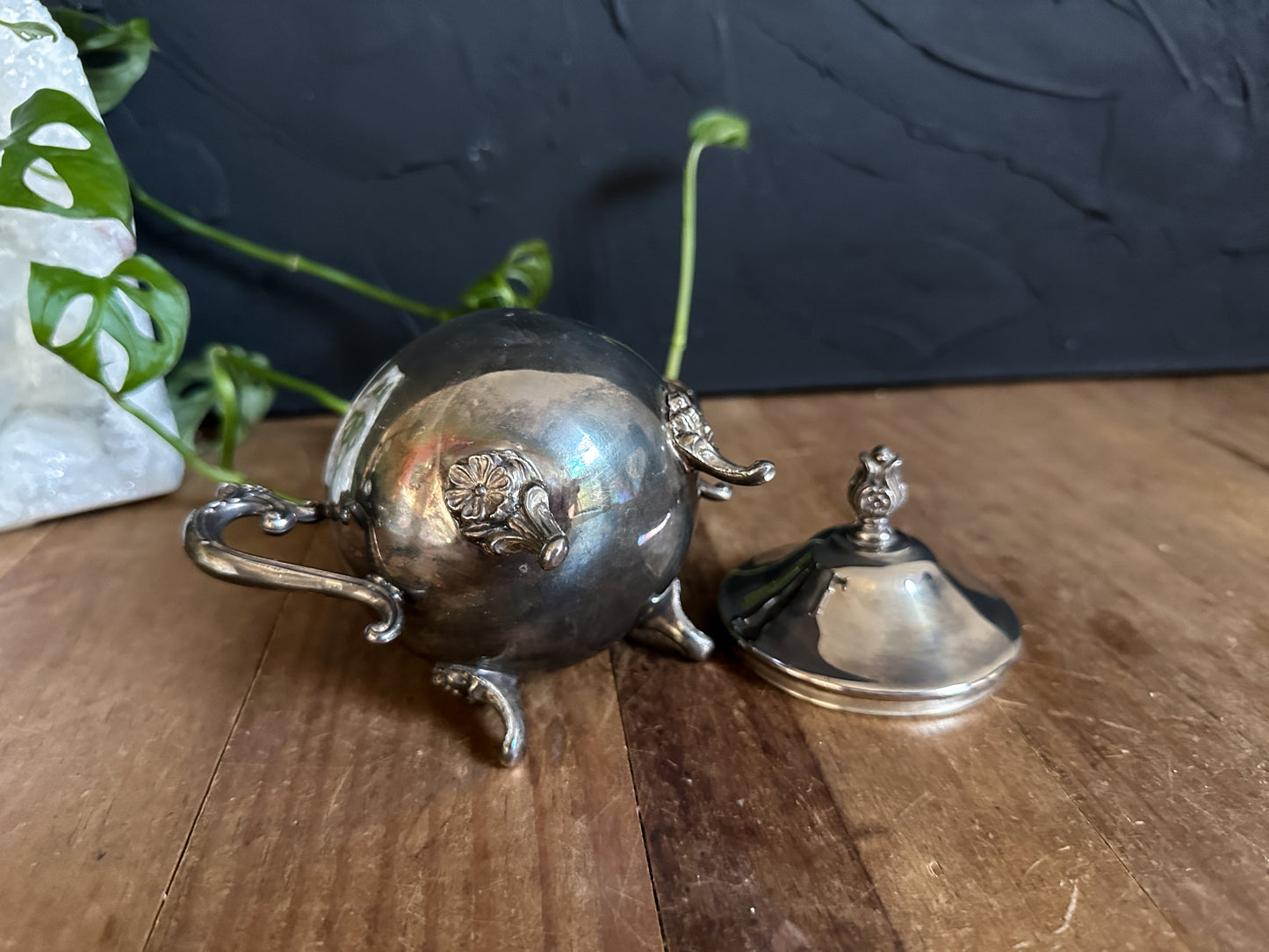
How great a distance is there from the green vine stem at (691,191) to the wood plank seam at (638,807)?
49cm

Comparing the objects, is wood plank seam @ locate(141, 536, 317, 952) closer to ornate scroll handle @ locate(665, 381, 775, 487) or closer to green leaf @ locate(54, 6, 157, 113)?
ornate scroll handle @ locate(665, 381, 775, 487)

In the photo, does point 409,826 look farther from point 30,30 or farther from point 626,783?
point 30,30

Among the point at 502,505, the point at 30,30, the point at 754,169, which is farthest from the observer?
the point at 754,169

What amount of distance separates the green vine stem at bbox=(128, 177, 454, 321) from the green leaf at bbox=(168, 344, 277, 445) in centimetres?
12

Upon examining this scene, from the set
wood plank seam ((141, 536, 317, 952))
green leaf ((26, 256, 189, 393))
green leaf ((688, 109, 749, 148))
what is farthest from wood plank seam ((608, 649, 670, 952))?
green leaf ((688, 109, 749, 148))

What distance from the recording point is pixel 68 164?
1.86ft

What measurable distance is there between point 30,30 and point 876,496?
0.76m

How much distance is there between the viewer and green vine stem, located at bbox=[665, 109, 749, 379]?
920 millimetres

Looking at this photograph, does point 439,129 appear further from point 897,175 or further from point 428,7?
point 897,175

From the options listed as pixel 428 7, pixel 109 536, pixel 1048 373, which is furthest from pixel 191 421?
pixel 1048 373

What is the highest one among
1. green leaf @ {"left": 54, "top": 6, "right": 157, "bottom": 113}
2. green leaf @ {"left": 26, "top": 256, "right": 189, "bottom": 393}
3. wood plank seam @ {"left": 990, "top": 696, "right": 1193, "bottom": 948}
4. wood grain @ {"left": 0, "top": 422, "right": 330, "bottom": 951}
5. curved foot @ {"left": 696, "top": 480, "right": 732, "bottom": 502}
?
green leaf @ {"left": 54, "top": 6, "right": 157, "bottom": 113}

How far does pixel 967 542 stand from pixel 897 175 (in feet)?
1.75

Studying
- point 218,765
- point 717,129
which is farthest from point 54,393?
point 717,129

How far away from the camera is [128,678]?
572mm
